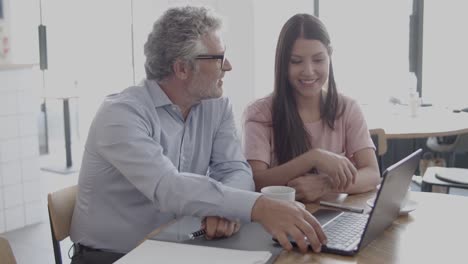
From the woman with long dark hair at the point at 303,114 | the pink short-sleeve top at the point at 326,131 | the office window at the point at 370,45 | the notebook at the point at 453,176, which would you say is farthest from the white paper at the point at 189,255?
the office window at the point at 370,45

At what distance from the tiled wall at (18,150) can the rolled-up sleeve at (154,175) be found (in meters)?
2.53

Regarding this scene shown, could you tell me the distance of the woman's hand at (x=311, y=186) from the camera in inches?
65.4

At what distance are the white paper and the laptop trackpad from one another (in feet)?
0.88

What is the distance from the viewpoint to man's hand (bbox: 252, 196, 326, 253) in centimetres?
123

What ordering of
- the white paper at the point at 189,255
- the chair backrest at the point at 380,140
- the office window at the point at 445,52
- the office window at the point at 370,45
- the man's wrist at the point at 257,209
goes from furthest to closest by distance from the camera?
the office window at the point at 370,45 < the office window at the point at 445,52 < the chair backrest at the point at 380,140 < the man's wrist at the point at 257,209 < the white paper at the point at 189,255

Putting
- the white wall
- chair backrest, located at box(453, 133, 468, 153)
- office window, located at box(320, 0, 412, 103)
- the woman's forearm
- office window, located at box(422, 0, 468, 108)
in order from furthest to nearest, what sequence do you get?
1. office window, located at box(320, 0, 412, 103)
2. office window, located at box(422, 0, 468, 108)
3. chair backrest, located at box(453, 133, 468, 153)
4. the white wall
5. the woman's forearm

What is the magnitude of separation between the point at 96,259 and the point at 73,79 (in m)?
5.14

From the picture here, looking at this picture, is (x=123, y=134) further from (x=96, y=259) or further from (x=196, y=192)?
(x=96, y=259)

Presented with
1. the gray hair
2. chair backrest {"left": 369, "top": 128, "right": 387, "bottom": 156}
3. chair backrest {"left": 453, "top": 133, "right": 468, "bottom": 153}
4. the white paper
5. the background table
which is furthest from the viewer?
chair backrest {"left": 453, "top": 133, "right": 468, "bottom": 153}

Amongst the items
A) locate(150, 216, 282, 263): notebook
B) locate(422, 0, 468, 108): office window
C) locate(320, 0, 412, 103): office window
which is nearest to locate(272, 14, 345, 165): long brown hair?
locate(150, 216, 282, 263): notebook

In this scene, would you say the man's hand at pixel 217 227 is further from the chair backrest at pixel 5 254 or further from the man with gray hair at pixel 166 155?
the chair backrest at pixel 5 254

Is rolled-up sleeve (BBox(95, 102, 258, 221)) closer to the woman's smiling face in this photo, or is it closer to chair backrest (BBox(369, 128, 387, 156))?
the woman's smiling face

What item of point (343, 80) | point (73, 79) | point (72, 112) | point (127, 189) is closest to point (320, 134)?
point (127, 189)

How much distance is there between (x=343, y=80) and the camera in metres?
5.47
